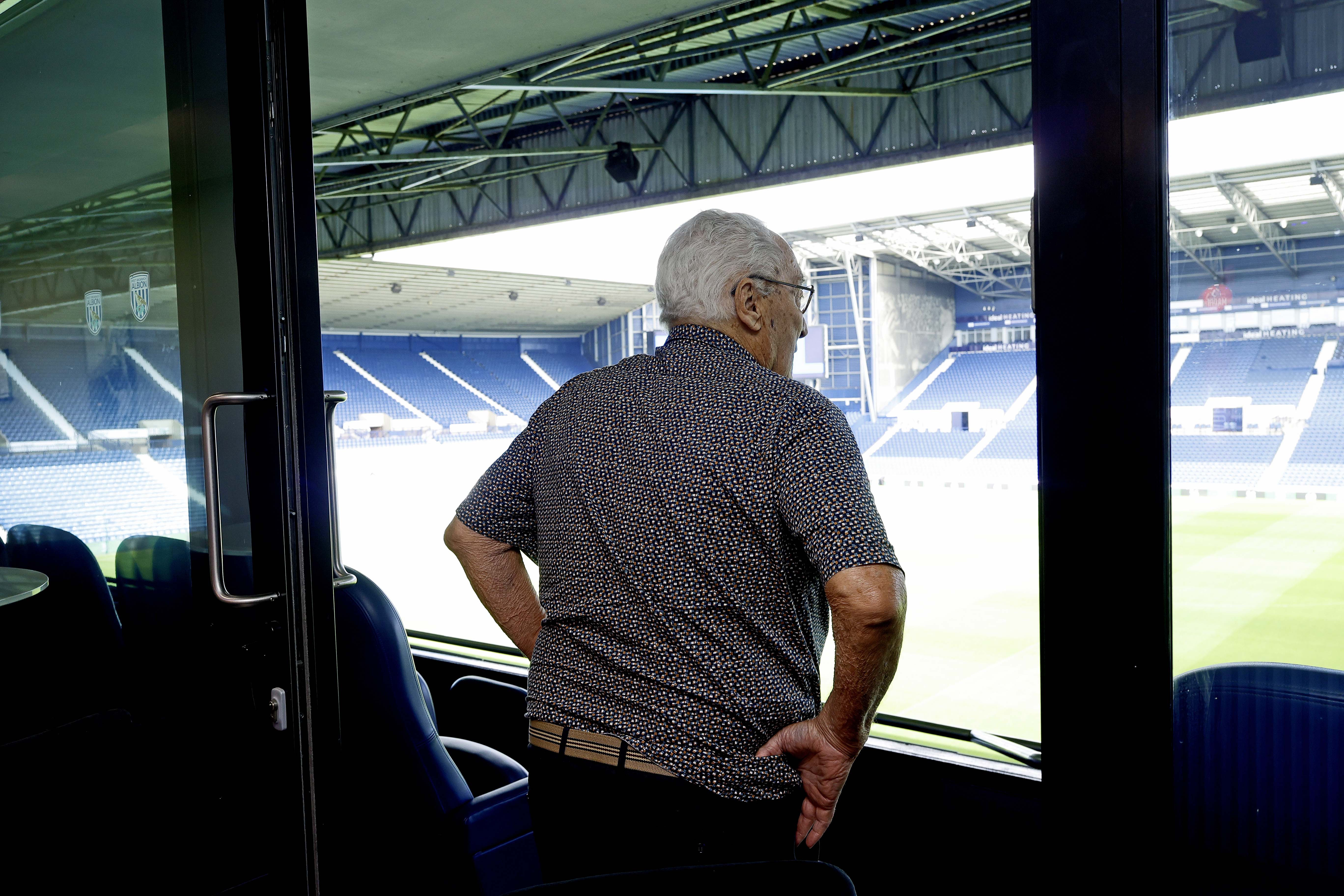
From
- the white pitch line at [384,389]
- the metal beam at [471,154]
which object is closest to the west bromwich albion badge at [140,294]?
the metal beam at [471,154]

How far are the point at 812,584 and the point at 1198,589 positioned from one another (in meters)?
0.52

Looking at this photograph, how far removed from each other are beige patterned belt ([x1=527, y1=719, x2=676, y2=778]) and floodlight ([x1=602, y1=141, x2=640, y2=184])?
8.62 metres

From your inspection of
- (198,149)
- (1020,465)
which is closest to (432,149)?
(198,149)

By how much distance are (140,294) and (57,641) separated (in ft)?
1.97

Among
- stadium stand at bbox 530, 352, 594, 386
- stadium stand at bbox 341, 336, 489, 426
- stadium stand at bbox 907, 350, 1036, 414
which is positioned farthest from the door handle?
stadium stand at bbox 530, 352, 594, 386

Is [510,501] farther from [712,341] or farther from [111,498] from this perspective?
[111,498]

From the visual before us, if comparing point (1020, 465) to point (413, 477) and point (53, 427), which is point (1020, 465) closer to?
point (413, 477)

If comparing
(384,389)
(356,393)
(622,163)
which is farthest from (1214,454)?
(384,389)

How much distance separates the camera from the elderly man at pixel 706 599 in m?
1.31

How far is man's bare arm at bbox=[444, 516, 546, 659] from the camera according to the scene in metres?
1.72

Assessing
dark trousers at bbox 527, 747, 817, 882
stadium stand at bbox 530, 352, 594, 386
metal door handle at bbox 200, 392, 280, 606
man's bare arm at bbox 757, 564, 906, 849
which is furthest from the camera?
stadium stand at bbox 530, 352, 594, 386

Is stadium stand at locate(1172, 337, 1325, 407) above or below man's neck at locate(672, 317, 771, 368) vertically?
below

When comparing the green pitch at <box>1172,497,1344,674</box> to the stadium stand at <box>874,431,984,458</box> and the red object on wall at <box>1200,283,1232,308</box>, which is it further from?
the stadium stand at <box>874,431,984,458</box>

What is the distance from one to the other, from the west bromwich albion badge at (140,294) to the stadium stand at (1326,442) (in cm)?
165
